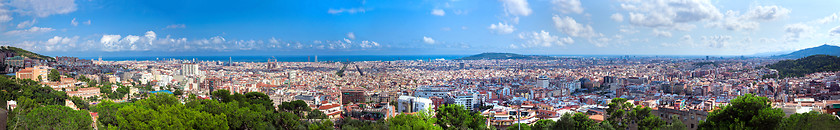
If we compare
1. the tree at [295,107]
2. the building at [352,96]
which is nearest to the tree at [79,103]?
the tree at [295,107]

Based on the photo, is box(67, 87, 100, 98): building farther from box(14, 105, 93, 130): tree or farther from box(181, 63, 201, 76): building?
box(181, 63, 201, 76): building

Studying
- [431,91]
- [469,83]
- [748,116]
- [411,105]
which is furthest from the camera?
[469,83]

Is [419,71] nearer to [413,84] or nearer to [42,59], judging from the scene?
[413,84]

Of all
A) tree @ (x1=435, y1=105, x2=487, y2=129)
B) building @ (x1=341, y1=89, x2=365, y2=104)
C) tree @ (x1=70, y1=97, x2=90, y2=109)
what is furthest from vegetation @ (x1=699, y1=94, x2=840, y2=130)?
tree @ (x1=70, y1=97, x2=90, y2=109)

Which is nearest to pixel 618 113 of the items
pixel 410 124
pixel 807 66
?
pixel 410 124

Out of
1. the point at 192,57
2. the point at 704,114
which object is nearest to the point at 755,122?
the point at 704,114

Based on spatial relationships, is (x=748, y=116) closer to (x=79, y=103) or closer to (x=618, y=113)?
(x=618, y=113)
